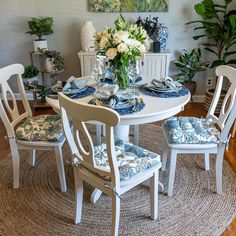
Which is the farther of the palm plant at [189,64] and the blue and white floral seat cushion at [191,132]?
the palm plant at [189,64]

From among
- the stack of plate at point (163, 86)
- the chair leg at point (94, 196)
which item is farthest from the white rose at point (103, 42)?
the chair leg at point (94, 196)

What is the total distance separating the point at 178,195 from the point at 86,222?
0.72m

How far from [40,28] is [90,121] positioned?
2.40m

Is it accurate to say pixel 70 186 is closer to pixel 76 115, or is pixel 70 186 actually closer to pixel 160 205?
pixel 160 205

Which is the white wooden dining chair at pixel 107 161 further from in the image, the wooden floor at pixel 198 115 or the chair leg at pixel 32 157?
the chair leg at pixel 32 157

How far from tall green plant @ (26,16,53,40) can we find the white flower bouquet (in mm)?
1768

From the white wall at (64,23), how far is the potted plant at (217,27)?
0.18 meters

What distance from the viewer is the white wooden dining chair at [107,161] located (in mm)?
1459

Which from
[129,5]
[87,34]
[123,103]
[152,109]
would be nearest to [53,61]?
[87,34]

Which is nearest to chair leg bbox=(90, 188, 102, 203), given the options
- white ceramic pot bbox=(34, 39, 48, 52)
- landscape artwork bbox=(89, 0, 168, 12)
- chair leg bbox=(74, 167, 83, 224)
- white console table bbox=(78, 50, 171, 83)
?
chair leg bbox=(74, 167, 83, 224)

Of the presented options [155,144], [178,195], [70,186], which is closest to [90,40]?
[155,144]

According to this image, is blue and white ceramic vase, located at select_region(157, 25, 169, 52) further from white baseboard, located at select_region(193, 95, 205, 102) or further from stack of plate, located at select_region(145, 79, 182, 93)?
stack of plate, located at select_region(145, 79, 182, 93)

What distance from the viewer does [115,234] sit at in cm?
175

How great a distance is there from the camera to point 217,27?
135 inches
